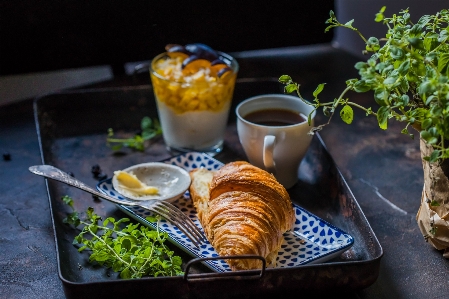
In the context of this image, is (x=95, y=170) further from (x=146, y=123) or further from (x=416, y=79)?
(x=416, y=79)

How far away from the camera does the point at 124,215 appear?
4.25 ft

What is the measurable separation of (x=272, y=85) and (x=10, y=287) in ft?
3.19

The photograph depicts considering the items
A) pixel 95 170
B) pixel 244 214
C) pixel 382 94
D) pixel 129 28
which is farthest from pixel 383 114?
pixel 129 28

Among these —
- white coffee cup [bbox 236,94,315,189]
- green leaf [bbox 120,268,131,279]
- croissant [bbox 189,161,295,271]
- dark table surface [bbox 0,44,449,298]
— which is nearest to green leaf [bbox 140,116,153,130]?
dark table surface [bbox 0,44,449,298]

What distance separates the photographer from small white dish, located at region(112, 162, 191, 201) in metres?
1.33

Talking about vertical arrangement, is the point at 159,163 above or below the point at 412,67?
below

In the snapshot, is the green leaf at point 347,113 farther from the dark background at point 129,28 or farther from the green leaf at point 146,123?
the dark background at point 129,28

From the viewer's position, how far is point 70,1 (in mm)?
1854

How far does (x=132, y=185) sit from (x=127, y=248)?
25 centimetres

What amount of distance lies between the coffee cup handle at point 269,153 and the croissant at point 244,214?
9cm

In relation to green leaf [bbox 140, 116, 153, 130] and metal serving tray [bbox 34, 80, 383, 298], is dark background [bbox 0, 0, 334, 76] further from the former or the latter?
green leaf [bbox 140, 116, 153, 130]

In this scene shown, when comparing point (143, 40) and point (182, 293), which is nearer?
point (182, 293)

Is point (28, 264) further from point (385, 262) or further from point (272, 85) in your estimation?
point (272, 85)

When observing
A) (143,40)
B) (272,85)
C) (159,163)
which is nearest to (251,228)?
(159,163)
